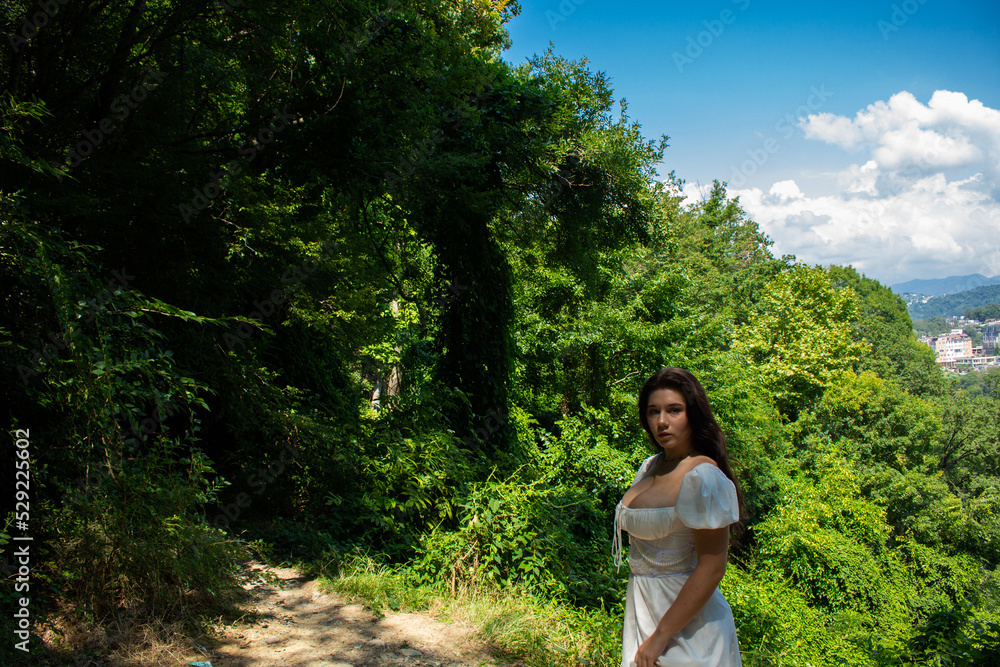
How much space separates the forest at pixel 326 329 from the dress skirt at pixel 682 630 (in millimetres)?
2179

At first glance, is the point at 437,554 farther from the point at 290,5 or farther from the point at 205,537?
the point at 290,5

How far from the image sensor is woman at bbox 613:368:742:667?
6.69 ft

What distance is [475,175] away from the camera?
8.81 metres

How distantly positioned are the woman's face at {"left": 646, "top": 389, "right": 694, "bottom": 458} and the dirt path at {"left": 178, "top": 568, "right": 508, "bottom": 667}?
8.32 ft

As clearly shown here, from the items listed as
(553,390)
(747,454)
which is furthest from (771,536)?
(553,390)

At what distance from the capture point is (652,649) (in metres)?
2.08

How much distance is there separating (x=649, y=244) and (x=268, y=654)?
1090 centimetres

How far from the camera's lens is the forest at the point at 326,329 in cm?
354

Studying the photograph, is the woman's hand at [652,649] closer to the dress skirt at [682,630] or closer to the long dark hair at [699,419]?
the dress skirt at [682,630]
